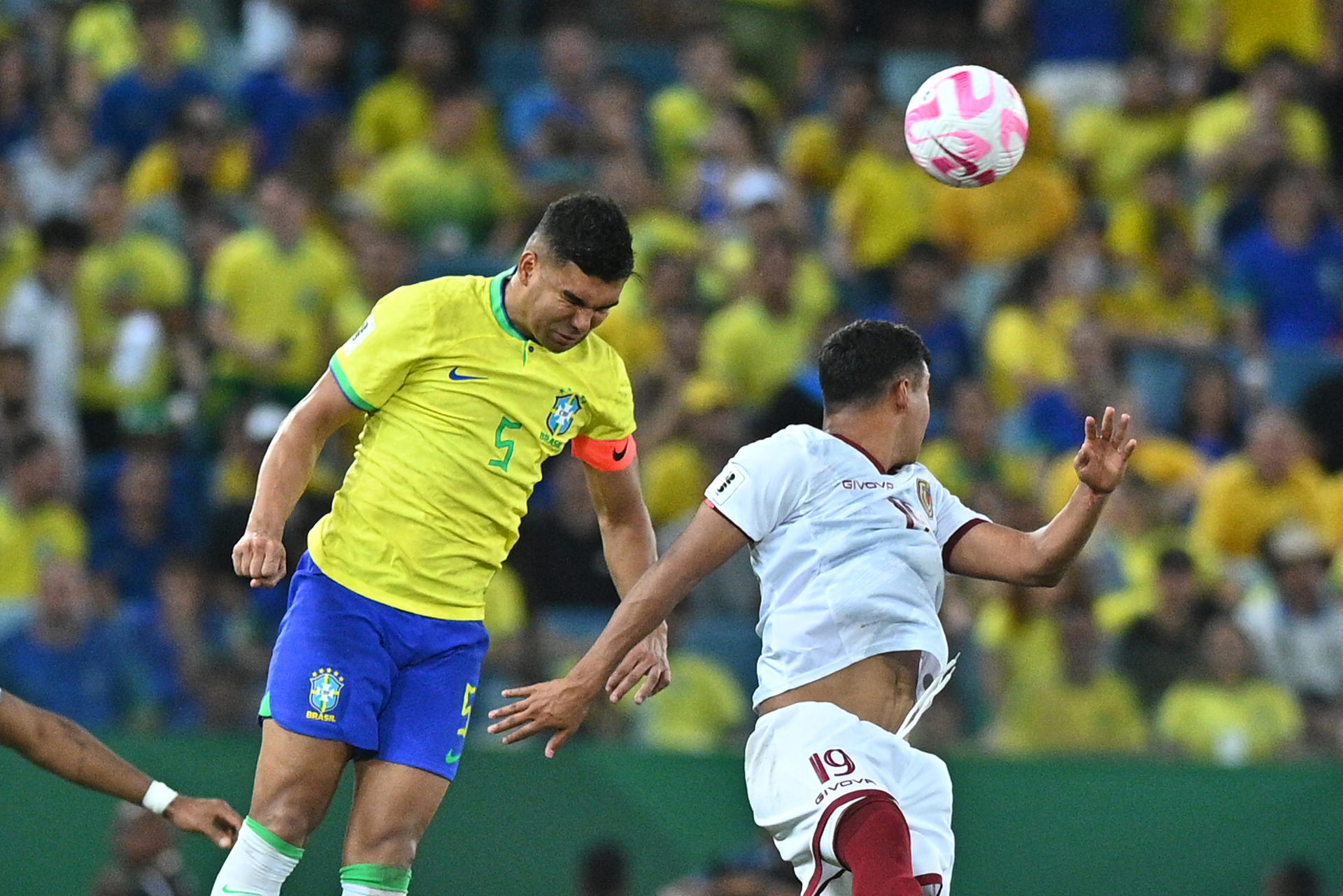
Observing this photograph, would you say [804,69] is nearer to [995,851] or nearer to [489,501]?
[995,851]

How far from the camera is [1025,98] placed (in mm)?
13141

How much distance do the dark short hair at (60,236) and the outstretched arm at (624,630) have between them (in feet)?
20.8

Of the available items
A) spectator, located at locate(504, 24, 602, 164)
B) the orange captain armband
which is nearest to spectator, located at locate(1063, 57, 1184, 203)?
spectator, located at locate(504, 24, 602, 164)

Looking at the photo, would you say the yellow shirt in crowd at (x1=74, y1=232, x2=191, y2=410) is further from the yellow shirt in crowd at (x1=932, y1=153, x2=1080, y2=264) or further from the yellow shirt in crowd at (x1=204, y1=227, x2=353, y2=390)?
the yellow shirt in crowd at (x1=932, y1=153, x2=1080, y2=264)

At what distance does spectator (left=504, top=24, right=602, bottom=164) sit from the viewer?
41.4ft

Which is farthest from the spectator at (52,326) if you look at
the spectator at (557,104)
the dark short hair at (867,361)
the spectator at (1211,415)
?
the spectator at (1211,415)

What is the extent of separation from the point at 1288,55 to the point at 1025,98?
1881 millimetres

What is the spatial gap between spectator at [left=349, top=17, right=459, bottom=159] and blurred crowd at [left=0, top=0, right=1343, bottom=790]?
3 cm

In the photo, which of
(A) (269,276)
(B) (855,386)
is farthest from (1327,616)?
(A) (269,276)

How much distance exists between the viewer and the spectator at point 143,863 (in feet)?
28.6

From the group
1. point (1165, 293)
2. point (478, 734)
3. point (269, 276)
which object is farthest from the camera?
point (1165, 293)

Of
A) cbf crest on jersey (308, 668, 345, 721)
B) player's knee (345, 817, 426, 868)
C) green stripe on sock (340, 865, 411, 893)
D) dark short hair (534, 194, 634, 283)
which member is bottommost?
green stripe on sock (340, 865, 411, 893)

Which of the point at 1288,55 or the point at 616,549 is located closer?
the point at 616,549

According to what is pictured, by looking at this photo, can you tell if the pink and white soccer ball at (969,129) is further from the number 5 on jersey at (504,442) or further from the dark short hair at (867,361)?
the number 5 on jersey at (504,442)
